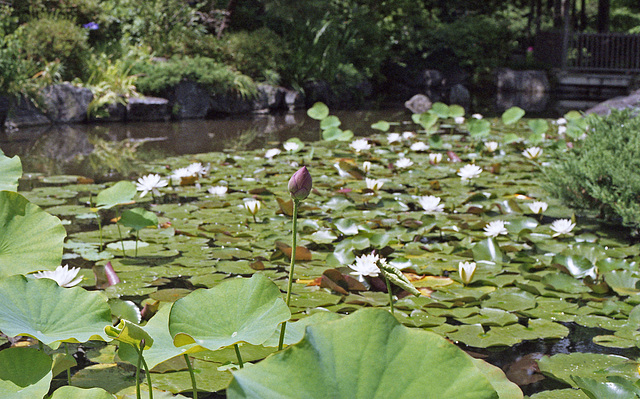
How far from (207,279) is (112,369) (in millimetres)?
587

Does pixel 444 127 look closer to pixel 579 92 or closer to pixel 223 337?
pixel 223 337

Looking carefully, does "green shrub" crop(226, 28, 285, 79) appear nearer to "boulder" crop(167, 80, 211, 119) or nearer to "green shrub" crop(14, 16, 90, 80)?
"boulder" crop(167, 80, 211, 119)

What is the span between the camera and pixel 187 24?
32.2 ft

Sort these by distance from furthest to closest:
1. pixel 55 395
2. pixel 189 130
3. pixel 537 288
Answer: pixel 189 130 → pixel 537 288 → pixel 55 395

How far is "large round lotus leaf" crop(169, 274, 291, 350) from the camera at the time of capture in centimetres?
82

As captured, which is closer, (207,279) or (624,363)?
(624,363)

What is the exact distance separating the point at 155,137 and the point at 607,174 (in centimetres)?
471

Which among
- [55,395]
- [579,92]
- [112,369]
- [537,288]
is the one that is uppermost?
[55,395]

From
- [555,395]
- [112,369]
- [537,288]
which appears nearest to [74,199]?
[112,369]

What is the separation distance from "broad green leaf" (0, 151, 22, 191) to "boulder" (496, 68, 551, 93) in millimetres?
13247

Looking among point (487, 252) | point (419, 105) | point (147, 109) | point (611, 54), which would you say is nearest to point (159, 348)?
point (487, 252)

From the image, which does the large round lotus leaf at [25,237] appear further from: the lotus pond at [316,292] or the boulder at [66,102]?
the boulder at [66,102]

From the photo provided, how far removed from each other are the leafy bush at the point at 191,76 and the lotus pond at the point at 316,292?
444 cm

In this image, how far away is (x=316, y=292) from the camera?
176 cm
